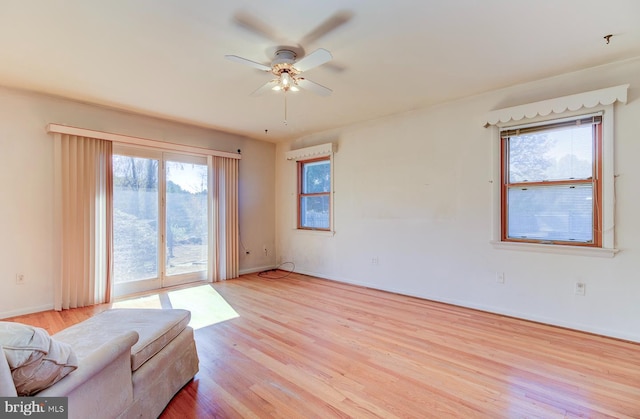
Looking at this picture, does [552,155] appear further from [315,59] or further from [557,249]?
[315,59]

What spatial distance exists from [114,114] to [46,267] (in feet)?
6.63

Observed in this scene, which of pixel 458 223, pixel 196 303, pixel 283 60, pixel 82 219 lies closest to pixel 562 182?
pixel 458 223

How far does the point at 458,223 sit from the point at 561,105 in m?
1.52

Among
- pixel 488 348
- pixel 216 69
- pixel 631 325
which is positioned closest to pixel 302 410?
pixel 488 348

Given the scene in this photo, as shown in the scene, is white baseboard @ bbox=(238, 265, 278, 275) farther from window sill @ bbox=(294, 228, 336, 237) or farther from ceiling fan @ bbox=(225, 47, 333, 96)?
ceiling fan @ bbox=(225, 47, 333, 96)

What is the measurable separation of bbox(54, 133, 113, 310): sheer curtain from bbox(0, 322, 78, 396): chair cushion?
289 cm

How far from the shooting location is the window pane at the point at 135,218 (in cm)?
387

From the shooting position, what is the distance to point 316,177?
205 inches

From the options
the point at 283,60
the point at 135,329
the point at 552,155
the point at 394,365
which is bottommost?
the point at 394,365

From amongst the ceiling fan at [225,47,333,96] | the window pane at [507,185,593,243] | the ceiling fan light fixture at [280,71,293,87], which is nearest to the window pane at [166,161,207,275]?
the ceiling fan at [225,47,333,96]

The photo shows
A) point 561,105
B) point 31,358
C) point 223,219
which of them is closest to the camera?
point 31,358

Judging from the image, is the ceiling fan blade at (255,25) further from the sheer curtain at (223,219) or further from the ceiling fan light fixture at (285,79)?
the sheer curtain at (223,219)

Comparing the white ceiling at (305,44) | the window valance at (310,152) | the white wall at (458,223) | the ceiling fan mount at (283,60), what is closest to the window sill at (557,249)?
the white wall at (458,223)

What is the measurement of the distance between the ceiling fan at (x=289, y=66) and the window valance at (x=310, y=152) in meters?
1.97
